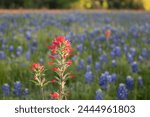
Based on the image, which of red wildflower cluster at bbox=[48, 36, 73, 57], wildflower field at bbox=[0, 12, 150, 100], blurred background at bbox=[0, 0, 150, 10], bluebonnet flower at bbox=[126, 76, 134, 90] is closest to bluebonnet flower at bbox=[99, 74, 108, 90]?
wildflower field at bbox=[0, 12, 150, 100]

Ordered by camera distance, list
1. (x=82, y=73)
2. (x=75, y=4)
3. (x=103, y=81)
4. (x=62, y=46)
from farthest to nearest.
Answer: (x=75, y=4) → (x=82, y=73) → (x=103, y=81) → (x=62, y=46)

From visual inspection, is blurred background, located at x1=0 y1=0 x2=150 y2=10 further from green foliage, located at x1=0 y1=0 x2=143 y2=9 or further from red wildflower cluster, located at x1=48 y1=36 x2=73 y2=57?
red wildflower cluster, located at x1=48 y1=36 x2=73 y2=57

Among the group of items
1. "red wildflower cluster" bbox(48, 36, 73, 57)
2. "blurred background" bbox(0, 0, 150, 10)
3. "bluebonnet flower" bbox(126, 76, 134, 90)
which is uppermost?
"blurred background" bbox(0, 0, 150, 10)

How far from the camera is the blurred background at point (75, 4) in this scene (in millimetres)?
26516

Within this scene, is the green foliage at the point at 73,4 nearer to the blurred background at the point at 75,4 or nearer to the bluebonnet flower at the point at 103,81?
the blurred background at the point at 75,4

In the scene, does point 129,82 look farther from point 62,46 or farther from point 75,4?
point 75,4

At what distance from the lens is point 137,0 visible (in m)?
29.3

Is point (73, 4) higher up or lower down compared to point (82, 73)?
higher up

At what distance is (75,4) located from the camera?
2780 cm

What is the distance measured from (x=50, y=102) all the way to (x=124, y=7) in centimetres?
2656

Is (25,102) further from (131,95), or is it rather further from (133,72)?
(133,72)

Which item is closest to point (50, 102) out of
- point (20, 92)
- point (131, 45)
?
point (20, 92)

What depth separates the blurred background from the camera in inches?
1044

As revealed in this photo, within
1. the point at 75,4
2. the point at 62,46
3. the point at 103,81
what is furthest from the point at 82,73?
the point at 75,4
